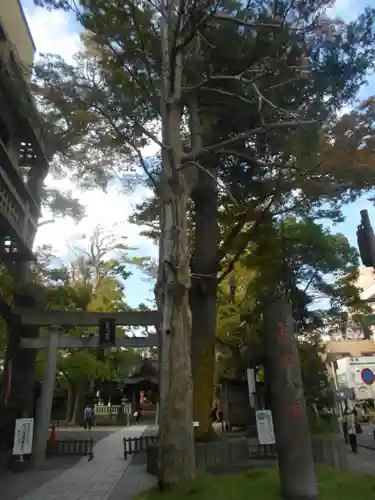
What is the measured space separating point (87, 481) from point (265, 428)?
170 inches

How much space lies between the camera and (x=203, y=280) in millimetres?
13398

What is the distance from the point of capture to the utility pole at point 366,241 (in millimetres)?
6371

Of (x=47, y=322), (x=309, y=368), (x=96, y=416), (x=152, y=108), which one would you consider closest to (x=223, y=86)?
(x=152, y=108)

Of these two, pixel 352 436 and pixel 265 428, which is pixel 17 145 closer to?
pixel 265 428

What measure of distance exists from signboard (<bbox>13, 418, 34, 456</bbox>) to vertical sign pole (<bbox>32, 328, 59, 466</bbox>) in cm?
50

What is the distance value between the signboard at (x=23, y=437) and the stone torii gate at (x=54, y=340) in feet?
1.96

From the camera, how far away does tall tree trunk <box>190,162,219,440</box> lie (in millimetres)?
12133

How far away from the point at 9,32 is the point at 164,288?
41.7ft

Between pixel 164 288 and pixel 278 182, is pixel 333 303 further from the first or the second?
pixel 164 288

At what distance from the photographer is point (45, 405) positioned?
1223 cm

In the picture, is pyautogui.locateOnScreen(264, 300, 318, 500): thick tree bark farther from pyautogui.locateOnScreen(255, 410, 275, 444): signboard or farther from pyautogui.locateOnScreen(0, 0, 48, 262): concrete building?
pyautogui.locateOnScreen(0, 0, 48, 262): concrete building

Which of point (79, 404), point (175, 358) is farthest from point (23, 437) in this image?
point (79, 404)

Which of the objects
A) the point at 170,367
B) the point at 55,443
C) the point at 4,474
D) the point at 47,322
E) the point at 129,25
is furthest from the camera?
the point at 55,443

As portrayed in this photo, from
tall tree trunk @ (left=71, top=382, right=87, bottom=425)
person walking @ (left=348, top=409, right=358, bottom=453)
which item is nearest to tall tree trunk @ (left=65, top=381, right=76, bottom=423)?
tall tree trunk @ (left=71, top=382, right=87, bottom=425)
